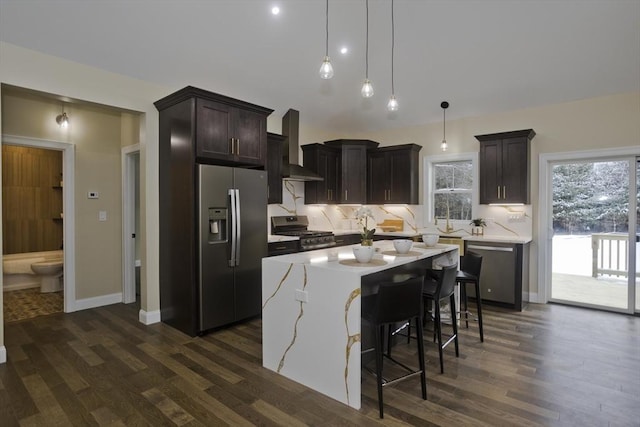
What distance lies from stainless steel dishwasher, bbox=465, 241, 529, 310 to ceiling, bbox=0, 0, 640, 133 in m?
2.11

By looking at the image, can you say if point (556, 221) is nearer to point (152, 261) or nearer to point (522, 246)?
point (522, 246)

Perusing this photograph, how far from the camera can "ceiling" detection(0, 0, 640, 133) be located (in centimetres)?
333

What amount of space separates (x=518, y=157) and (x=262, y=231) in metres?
3.71

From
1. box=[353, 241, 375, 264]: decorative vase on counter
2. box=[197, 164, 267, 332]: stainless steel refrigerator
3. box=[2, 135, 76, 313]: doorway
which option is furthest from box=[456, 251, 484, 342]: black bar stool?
box=[2, 135, 76, 313]: doorway

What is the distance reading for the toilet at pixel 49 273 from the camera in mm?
5383

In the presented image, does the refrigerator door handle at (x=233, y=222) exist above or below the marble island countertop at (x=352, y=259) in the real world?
above

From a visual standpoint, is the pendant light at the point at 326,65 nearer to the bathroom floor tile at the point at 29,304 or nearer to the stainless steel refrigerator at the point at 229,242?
the stainless steel refrigerator at the point at 229,242

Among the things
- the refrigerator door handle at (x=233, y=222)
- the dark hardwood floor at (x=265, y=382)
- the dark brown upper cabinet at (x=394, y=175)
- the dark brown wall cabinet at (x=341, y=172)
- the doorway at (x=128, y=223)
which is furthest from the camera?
the dark brown wall cabinet at (x=341, y=172)

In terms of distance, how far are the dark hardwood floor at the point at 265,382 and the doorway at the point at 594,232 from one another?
0.91 metres

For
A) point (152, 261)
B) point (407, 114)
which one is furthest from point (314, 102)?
point (152, 261)

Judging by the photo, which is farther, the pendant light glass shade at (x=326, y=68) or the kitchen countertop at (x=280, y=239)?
the kitchen countertop at (x=280, y=239)

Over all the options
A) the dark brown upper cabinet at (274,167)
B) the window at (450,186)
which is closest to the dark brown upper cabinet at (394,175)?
the window at (450,186)

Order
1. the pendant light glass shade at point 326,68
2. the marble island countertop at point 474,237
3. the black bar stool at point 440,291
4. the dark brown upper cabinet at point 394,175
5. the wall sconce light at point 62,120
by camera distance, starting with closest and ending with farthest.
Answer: the pendant light glass shade at point 326,68 < the black bar stool at point 440,291 < the wall sconce light at point 62,120 < the marble island countertop at point 474,237 < the dark brown upper cabinet at point 394,175

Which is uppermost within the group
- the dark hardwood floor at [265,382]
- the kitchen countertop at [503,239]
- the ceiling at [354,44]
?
the ceiling at [354,44]
